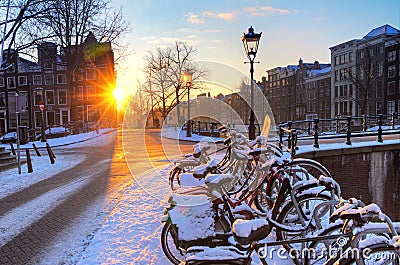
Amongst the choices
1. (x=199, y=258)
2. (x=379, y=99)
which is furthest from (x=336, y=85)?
(x=199, y=258)

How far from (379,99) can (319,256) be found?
1932 inches

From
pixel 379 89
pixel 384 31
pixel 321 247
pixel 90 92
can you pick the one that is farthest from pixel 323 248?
pixel 90 92

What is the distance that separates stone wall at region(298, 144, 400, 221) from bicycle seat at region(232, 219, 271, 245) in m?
9.02

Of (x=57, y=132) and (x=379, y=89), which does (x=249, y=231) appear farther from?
(x=379, y=89)

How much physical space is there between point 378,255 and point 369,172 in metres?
11.0

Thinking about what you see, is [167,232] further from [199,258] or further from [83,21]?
[83,21]

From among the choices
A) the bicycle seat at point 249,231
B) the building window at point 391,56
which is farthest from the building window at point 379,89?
the bicycle seat at point 249,231

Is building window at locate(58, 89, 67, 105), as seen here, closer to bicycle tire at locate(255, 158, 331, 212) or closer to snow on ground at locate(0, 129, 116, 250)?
snow on ground at locate(0, 129, 116, 250)

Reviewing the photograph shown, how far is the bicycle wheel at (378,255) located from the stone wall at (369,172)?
884cm

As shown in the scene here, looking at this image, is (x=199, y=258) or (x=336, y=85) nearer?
(x=199, y=258)

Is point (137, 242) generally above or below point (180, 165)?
below

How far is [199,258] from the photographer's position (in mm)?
2711

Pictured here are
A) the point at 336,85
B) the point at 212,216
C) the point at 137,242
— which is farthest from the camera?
the point at 336,85

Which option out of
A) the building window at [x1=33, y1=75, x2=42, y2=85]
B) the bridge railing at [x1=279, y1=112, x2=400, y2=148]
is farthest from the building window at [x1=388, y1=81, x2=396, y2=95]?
the building window at [x1=33, y1=75, x2=42, y2=85]
